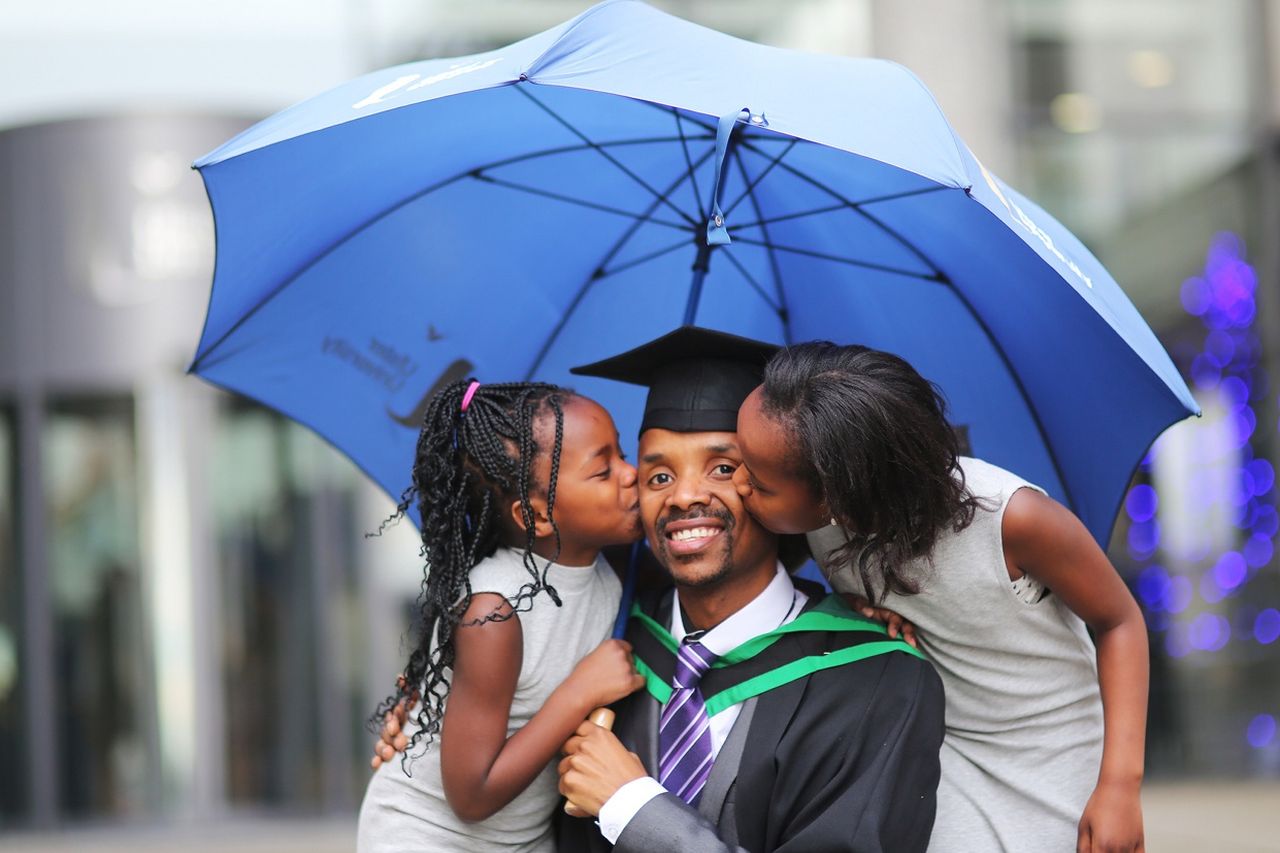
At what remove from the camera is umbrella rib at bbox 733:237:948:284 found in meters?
3.40

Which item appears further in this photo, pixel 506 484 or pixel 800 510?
pixel 506 484

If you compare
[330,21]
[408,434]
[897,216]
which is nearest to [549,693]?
[408,434]

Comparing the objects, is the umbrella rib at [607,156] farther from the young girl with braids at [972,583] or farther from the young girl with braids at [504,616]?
the young girl with braids at [972,583]

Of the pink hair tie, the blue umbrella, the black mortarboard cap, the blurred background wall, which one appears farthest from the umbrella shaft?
the blurred background wall

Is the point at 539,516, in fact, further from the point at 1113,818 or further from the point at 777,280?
the point at 1113,818

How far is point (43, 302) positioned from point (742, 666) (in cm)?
747

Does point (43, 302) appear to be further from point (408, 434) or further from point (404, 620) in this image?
point (408, 434)

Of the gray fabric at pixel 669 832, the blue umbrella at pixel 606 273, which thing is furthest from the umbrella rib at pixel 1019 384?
the gray fabric at pixel 669 832

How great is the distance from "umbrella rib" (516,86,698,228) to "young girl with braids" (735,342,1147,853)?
2.58 feet

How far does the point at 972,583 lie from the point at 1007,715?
0.33m

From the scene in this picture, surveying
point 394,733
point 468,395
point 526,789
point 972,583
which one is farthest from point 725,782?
point 468,395

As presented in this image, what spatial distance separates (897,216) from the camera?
331cm

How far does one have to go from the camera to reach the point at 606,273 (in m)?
3.66

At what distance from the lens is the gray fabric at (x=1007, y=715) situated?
2.93m
